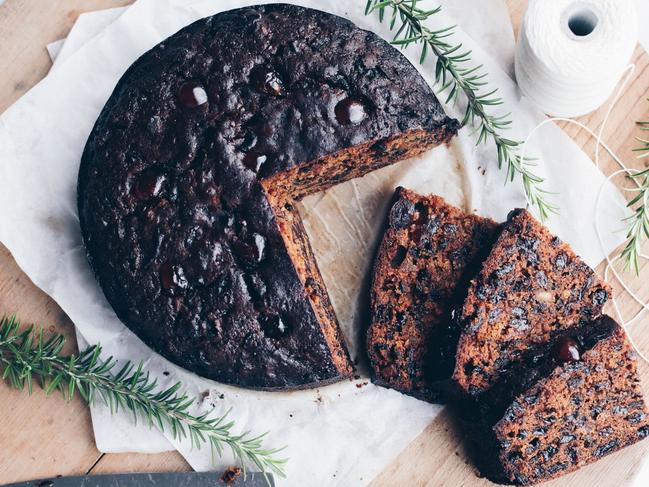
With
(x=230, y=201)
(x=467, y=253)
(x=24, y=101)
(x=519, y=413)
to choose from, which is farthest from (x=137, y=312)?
(x=519, y=413)

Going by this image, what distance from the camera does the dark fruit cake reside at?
388 centimetres

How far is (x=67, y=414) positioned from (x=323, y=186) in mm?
2213

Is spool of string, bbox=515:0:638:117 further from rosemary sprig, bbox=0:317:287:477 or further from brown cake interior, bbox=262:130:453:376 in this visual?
rosemary sprig, bbox=0:317:287:477

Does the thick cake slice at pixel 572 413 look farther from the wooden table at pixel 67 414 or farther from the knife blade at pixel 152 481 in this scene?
the knife blade at pixel 152 481

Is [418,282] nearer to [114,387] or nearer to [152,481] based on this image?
[114,387]

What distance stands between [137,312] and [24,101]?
5.21 feet

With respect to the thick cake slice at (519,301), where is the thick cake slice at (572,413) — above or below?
below

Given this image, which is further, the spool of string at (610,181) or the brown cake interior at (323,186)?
the spool of string at (610,181)

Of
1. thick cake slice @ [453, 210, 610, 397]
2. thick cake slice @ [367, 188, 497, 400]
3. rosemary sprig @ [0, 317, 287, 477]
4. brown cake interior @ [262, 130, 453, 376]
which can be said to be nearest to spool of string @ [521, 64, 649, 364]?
thick cake slice @ [453, 210, 610, 397]

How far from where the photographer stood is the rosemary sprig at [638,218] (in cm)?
423

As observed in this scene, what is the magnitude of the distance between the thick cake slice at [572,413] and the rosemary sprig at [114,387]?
142 cm

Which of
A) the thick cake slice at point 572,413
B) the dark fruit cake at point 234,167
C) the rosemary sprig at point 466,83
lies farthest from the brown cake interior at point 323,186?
the thick cake slice at point 572,413

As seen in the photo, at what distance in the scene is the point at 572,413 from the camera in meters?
4.09

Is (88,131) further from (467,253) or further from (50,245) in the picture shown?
(467,253)
